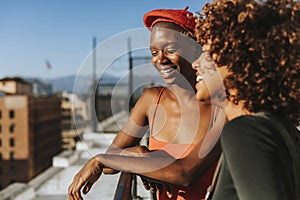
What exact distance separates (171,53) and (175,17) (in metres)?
0.12

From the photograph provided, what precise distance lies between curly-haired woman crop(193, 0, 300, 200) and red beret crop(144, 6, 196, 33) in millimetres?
343

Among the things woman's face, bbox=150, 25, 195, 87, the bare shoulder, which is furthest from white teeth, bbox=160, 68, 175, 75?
the bare shoulder

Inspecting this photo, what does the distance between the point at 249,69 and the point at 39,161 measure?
67.0m

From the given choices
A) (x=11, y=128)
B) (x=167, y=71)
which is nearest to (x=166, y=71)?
(x=167, y=71)

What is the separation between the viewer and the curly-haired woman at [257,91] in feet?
2.33

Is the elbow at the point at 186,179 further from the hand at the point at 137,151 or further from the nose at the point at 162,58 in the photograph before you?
the nose at the point at 162,58

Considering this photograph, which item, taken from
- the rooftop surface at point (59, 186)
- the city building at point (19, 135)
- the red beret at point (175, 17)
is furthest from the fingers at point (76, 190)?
the city building at point (19, 135)

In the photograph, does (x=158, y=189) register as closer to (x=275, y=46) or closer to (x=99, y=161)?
(x=99, y=161)

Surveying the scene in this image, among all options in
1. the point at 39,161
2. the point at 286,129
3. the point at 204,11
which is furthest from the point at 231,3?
the point at 39,161

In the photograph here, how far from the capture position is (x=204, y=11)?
990 mm

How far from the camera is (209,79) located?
0.97 metres

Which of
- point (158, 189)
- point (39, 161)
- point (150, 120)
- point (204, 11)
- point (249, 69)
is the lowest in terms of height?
point (39, 161)

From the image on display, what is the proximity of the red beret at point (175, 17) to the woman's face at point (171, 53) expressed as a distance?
3 centimetres

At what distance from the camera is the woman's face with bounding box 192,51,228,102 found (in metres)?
0.93
